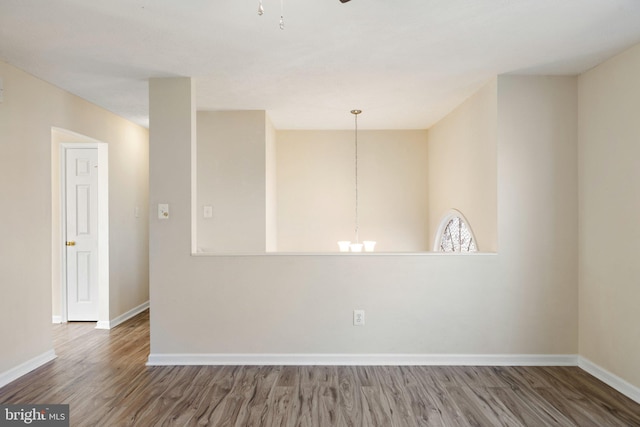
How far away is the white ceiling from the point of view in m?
2.11

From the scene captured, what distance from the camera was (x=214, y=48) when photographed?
2609mm

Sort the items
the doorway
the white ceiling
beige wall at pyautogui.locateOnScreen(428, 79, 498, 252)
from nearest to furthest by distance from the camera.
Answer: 1. the white ceiling
2. beige wall at pyautogui.locateOnScreen(428, 79, 498, 252)
3. the doorway

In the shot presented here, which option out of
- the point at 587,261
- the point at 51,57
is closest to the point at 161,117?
the point at 51,57

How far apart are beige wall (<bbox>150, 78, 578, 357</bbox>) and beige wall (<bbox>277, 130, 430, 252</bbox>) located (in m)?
2.23

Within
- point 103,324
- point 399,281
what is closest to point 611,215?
point 399,281

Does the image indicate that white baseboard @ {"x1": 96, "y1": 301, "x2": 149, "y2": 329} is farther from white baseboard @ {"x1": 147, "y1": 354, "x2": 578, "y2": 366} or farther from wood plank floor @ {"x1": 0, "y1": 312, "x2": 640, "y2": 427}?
white baseboard @ {"x1": 147, "y1": 354, "x2": 578, "y2": 366}

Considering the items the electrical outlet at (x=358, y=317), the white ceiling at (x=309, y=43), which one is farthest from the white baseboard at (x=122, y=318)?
the electrical outlet at (x=358, y=317)

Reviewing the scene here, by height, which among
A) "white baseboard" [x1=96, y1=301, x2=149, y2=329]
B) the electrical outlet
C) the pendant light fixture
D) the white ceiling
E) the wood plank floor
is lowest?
the wood plank floor

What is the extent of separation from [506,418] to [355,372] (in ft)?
3.61

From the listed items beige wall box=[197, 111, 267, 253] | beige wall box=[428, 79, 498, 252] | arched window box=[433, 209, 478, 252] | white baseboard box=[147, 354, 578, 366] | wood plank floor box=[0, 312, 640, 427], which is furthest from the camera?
beige wall box=[197, 111, 267, 253]

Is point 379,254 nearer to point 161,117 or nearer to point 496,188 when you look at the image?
point 496,188

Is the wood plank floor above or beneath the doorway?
beneath

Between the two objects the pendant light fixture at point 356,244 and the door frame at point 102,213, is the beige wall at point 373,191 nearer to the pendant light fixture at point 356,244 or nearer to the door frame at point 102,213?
the pendant light fixture at point 356,244

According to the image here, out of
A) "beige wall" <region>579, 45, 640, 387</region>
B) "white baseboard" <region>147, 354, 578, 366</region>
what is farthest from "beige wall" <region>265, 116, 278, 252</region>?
"beige wall" <region>579, 45, 640, 387</region>
